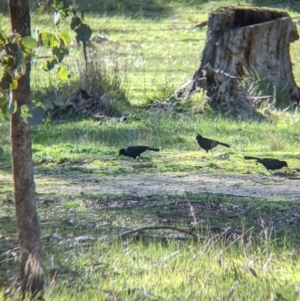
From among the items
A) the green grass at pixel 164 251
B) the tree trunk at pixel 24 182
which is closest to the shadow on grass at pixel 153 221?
the green grass at pixel 164 251

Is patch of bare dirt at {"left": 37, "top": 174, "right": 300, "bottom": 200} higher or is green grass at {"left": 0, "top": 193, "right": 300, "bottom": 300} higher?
green grass at {"left": 0, "top": 193, "right": 300, "bottom": 300}

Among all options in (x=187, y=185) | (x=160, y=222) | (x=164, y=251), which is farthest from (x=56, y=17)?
(x=187, y=185)

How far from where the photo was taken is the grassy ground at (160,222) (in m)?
4.41

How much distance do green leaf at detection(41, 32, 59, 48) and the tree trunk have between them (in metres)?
0.15

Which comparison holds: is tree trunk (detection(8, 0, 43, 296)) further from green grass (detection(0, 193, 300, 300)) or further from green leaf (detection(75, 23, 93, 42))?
green leaf (detection(75, 23, 93, 42))

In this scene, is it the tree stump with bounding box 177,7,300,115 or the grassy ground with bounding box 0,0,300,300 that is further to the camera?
the tree stump with bounding box 177,7,300,115

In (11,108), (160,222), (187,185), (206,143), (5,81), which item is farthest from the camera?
(206,143)

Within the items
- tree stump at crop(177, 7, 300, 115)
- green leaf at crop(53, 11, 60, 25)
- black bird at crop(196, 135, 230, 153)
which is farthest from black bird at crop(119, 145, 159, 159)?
green leaf at crop(53, 11, 60, 25)

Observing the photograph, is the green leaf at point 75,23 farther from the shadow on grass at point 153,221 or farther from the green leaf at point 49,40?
the shadow on grass at point 153,221

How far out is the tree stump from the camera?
1322cm

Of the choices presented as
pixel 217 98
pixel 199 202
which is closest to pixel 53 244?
pixel 199 202

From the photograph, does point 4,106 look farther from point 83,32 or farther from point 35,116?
point 83,32

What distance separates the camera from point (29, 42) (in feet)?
11.1

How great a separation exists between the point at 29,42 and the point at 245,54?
10.3 m
